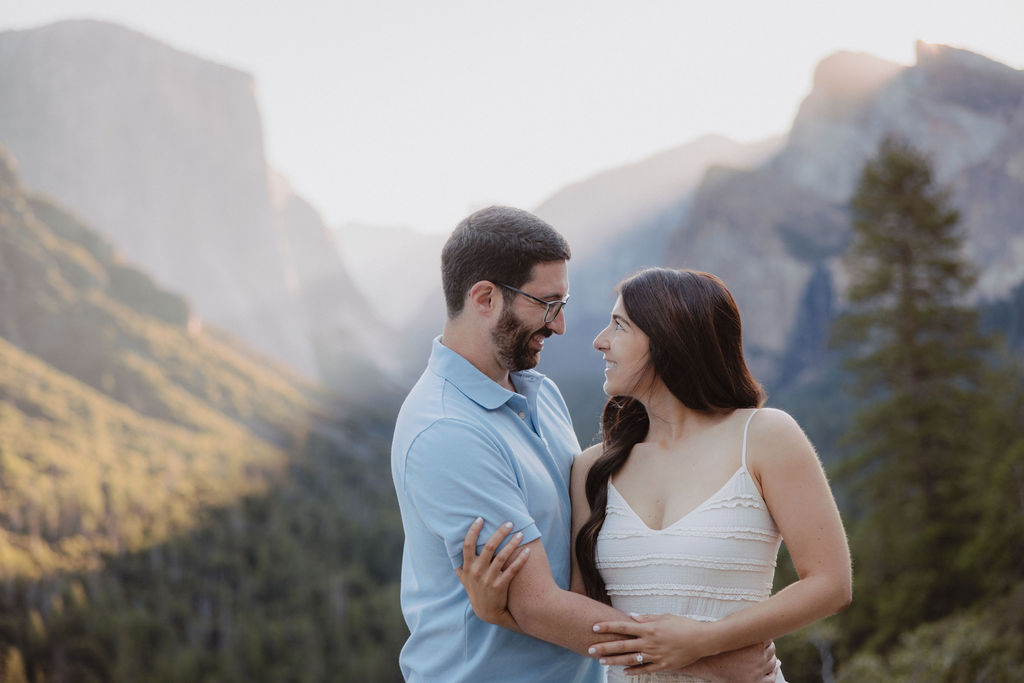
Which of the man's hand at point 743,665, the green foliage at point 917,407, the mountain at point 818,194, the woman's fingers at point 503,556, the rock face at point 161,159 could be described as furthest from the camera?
the rock face at point 161,159

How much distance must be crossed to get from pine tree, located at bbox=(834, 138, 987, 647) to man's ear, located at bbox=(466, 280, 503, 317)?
17.8 metres

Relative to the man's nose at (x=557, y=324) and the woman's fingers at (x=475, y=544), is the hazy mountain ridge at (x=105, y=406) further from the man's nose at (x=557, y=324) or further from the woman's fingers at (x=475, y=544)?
the woman's fingers at (x=475, y=544)

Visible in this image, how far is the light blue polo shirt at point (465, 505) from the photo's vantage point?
2.82m

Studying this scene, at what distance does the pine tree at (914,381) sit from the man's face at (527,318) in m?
17.6

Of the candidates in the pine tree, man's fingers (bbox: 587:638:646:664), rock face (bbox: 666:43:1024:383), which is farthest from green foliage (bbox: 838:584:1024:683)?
rock face (bbox: 666:43:1024:383)

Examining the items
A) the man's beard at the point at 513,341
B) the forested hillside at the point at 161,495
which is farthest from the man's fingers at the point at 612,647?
the forested hillside at the point at 161,495

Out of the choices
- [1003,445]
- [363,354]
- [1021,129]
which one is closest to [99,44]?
[363,354]

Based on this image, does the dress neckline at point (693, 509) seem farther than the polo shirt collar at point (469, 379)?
No

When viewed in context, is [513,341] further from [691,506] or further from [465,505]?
[691,506]

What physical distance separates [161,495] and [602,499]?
88652mm

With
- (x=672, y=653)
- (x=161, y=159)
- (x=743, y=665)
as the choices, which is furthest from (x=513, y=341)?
(x=161, y=159)

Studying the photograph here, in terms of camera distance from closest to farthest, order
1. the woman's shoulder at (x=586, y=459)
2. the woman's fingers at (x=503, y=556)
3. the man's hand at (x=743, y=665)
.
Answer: the woman's fingers at (x=503, y=556) → the man's hand at (x=743, y=665) → the woman's shoulder at (x=586, y=459)

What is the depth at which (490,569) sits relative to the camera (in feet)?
8.86

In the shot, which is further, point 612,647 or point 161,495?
point 161,495
